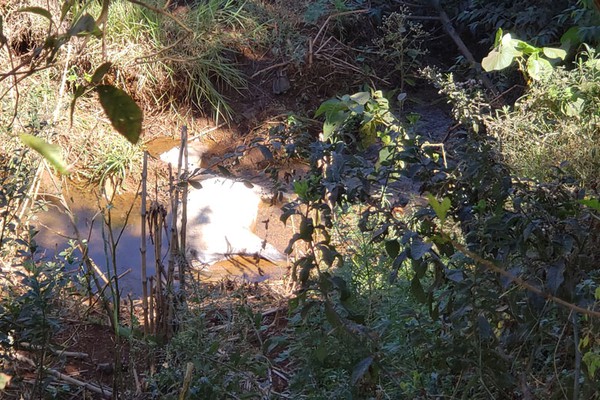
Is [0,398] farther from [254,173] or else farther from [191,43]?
[191,43]

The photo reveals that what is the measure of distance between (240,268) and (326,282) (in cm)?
265

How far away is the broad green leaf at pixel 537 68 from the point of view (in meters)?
4.68

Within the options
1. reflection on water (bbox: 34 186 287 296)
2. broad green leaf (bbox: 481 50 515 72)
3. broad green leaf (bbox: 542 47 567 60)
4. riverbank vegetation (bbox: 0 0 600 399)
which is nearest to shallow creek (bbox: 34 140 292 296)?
reflection on water (bbox: 34 186 287 296)

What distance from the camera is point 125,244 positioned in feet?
16.6

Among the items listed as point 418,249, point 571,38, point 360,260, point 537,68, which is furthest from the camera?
point 571,38

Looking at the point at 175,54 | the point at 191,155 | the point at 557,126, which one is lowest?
the point at 557,126

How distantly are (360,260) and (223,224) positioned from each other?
1963mm

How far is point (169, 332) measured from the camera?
284 centimetres

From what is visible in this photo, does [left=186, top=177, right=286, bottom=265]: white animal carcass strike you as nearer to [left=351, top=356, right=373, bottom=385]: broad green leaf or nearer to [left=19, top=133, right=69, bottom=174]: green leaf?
[left=351, top=356, right=373, bottom=385]: broad green leaf

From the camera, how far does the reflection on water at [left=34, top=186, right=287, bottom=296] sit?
14.6 feet

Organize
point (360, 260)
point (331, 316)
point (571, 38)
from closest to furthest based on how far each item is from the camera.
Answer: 1. point (331, 316)
2. point (360, 260)
3. point (571, 38)

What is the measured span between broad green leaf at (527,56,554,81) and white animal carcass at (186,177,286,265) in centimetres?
191

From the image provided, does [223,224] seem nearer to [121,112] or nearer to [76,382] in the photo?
[76,382]

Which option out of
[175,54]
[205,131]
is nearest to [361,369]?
[205,131]
